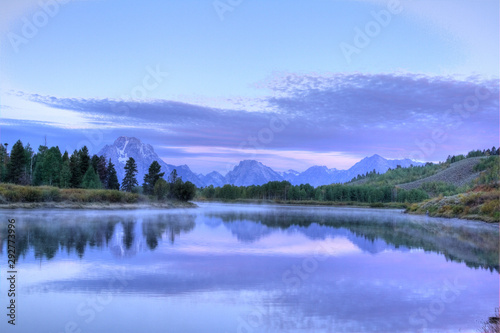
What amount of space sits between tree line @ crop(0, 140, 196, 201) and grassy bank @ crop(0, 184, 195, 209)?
10533 millimetres

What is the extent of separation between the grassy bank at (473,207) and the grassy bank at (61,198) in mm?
55546

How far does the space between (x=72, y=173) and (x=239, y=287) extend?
77572mm

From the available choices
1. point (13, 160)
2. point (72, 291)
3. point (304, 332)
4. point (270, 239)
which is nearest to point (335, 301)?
point (304, 332)

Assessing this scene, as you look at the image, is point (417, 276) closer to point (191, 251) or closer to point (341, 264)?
point (341, 264)

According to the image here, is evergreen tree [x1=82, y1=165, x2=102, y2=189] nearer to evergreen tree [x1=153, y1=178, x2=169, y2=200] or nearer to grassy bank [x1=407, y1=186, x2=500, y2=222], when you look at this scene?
evergreen tree [x1=153, y1=178, x2=169, y2=200]

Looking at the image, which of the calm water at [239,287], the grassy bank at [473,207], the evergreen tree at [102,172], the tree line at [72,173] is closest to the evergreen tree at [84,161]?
the tree line at [72,173]

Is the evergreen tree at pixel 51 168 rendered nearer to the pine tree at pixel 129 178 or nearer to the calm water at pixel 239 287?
the pine tree at pixel 129 178

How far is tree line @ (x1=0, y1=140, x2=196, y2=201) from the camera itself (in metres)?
76.2

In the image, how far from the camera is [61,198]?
197ft

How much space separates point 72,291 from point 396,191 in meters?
190

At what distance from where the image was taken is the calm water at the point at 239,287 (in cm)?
1041

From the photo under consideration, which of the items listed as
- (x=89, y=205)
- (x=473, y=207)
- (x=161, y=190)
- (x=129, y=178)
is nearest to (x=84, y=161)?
(x=129, y=178)

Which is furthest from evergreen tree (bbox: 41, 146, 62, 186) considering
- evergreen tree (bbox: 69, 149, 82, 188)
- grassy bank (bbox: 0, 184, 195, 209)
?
grassy bank (bbox: 0, 184, 195, 209)

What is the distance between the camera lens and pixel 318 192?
196 metres
